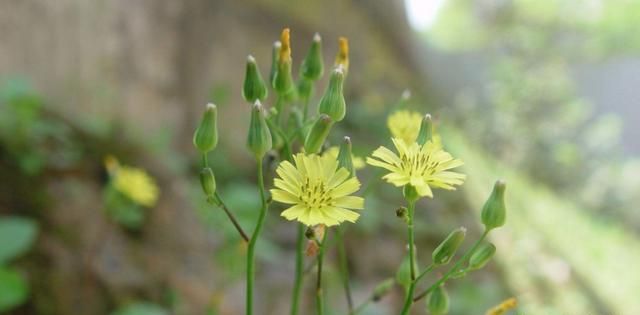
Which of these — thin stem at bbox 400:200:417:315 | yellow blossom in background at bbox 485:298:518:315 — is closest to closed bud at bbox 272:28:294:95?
thin stem at bbox 400:200:417:315

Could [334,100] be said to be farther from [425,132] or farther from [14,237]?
[14,237]

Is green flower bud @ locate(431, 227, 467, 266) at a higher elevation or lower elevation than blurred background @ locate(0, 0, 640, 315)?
lower

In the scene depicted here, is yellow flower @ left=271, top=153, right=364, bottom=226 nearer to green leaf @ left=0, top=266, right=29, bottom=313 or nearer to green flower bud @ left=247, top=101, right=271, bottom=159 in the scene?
green flower bud @ left=247, top=101, right=271, bottom=159

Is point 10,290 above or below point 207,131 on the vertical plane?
above

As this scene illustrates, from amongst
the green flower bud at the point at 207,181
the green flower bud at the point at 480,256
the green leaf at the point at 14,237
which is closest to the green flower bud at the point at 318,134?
the green flower bud at the point at 207,181

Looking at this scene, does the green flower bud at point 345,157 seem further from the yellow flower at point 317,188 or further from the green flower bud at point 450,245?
the green flower bud at point 450,245

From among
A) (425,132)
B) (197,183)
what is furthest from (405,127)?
(197,183)

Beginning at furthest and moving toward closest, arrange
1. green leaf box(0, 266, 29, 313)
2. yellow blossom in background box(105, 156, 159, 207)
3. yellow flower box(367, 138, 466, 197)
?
yellow blossom in background box(105, 156, 159, 207), green leaf box(0, 266, 29, 313), yellow flower box(367, 138, 466, 197)
